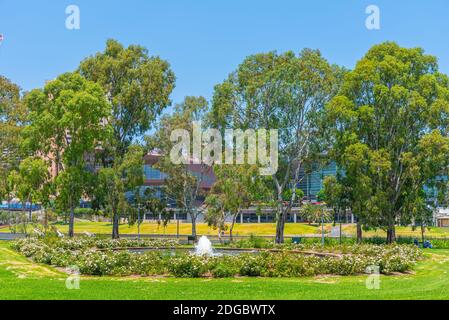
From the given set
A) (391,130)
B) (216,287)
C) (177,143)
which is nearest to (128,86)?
(177,143)

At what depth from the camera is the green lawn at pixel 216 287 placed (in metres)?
17.3

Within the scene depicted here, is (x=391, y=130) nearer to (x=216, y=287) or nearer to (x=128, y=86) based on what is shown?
(x=128, y=86)

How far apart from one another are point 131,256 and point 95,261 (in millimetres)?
1887

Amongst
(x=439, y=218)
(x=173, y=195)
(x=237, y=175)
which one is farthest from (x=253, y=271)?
(x=439, y=218)

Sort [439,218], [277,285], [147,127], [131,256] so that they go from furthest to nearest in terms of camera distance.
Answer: [439,218] → [147,127] → [131,256] → [277,285]

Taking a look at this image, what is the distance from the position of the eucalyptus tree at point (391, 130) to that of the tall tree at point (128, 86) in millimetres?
17893

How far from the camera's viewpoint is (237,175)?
52.3 m

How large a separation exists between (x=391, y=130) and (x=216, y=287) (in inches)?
1302

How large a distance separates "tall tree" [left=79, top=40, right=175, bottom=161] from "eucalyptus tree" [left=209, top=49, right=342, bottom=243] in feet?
20.4

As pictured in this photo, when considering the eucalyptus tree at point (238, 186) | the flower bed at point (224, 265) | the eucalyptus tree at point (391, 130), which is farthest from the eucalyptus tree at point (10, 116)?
the flower bed at point (224, 265)

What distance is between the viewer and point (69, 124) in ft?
150

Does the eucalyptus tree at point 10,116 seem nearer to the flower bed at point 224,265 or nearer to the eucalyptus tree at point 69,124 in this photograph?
the eucalyptus tree at point 69,124

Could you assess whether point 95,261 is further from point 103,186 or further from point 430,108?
point 430,108
